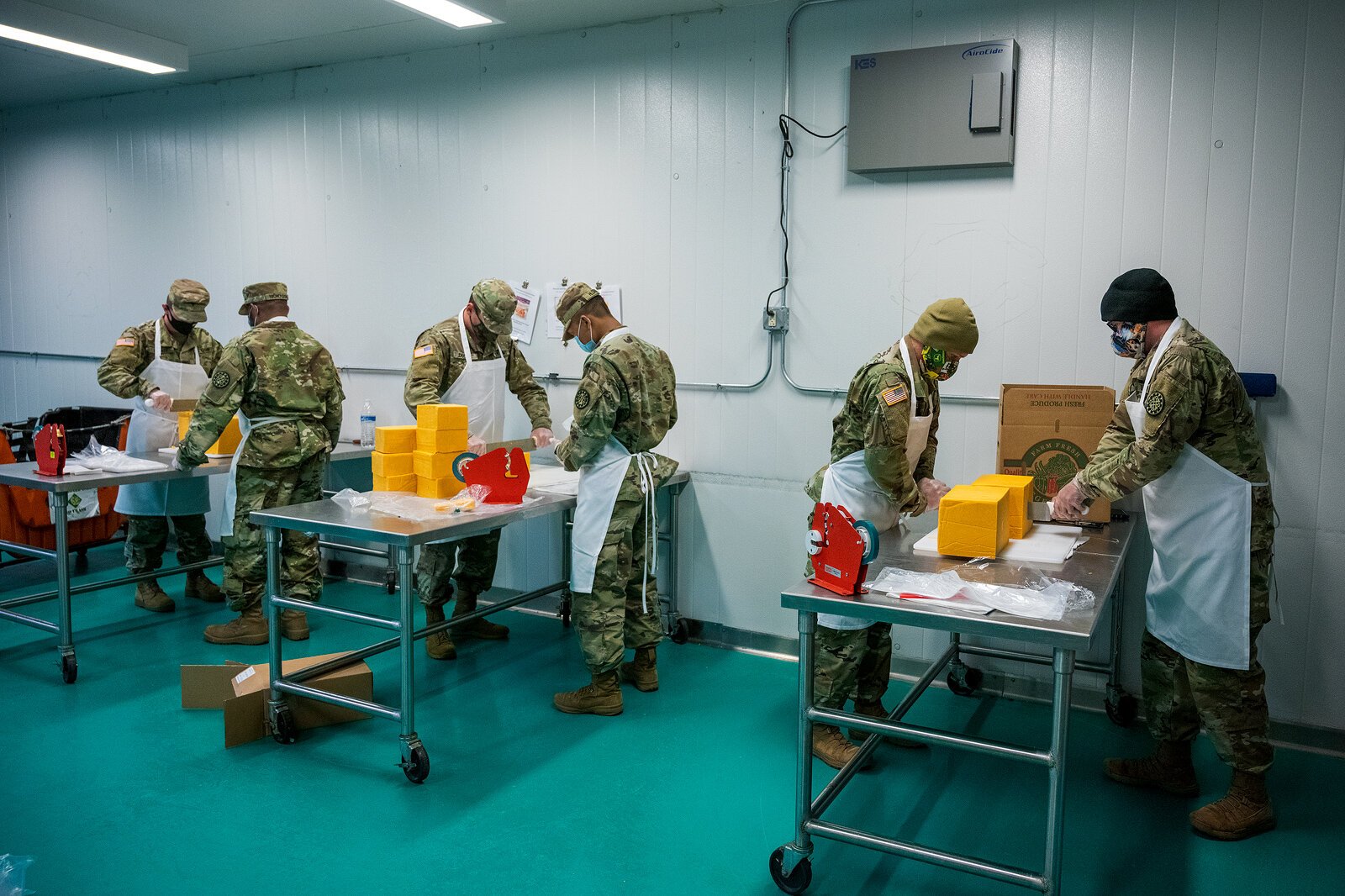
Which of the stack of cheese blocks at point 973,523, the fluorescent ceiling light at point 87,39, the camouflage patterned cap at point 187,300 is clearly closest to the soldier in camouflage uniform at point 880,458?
the stack of cheese blocks at point 973,523

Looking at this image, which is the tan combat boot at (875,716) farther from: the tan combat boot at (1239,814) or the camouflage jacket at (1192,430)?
the camouflage jacket at (1192,430)

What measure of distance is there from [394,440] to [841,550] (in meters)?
2.11

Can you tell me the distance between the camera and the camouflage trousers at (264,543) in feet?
14.2

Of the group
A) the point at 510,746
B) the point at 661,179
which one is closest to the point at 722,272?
the point at 661,179

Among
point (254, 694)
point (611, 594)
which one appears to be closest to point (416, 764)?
point (254, 694)

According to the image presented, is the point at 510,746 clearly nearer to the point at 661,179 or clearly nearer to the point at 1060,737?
the point at 1060,737

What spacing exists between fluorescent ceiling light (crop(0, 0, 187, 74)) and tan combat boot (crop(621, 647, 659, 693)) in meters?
3.99

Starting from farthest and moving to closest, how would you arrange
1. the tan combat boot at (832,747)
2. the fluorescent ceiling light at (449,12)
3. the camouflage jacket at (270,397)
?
the camouflage jacket at (270,397)
the fluorescent ceiling light at (449,12)
the tan combat boot at (832,747)

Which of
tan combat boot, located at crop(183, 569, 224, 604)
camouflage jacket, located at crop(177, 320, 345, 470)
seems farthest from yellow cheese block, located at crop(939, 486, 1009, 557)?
tan combat boot, located at crop(183, 569, 224, 604)

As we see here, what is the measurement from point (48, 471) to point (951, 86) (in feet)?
13.3

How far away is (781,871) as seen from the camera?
8.20 ft

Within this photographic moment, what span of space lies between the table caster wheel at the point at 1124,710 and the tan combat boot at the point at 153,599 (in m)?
4.56

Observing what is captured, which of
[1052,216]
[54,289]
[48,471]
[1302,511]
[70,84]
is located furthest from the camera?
[54,289]

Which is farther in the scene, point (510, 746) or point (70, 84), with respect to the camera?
point (70, 84)
